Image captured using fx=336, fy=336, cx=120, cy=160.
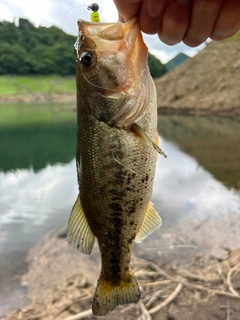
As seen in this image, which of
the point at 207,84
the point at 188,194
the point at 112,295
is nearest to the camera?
the point at 112,295

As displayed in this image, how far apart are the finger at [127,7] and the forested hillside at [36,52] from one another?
187 feet

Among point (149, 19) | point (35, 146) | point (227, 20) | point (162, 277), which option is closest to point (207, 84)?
point (35, 146)

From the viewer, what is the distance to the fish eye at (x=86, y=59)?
6.49 ft

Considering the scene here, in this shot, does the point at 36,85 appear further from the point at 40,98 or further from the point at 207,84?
the point at 207,84

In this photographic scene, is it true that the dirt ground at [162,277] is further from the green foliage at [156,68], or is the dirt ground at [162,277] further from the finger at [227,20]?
the green foliage at [156,68]

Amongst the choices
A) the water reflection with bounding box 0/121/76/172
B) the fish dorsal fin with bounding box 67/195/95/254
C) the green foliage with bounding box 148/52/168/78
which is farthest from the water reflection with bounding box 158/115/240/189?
the green foliage with bounding box 148/52/168/78

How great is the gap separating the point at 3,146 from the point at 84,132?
19485 mm

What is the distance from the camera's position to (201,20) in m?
2.16

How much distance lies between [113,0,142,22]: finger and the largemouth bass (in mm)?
82

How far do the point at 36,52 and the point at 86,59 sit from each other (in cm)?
7992

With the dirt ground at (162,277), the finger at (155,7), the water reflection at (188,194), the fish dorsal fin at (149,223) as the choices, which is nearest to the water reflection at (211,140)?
the water reflection at (188,194)

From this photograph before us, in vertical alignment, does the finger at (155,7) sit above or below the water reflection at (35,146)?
above

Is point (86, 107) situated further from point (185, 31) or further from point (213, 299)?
point (213, 299)

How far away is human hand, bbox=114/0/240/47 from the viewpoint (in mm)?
2047
